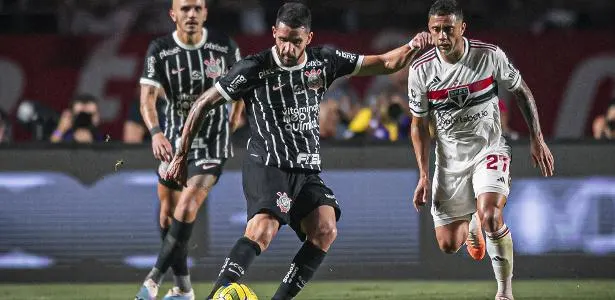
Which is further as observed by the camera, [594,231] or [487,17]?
[487,17]

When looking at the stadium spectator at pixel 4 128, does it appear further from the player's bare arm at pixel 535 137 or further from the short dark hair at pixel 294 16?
the player's bare arm at pixel 535 137

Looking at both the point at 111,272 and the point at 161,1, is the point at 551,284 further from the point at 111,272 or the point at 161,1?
the point at 161,1

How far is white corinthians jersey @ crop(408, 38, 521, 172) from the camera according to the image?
8336mm

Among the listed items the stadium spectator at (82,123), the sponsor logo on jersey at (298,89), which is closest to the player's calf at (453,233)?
the sponsor logo on jersey at (298,89)

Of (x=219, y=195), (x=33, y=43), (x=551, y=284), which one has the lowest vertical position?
(x=551, y=284)

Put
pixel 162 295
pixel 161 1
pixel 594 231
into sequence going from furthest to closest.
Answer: pixel 161 1 → pixel 594 231 → pixel 162 295

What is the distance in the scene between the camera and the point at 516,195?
11.0 m

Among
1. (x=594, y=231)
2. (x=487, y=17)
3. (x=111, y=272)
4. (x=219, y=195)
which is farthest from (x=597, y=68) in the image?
(x=111, y=272)

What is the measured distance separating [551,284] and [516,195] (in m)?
0.88

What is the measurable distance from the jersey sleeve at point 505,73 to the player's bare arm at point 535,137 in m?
0.06

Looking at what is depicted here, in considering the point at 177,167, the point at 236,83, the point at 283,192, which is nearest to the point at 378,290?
the point at 283,192

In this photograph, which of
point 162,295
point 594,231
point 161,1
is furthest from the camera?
point 161,1

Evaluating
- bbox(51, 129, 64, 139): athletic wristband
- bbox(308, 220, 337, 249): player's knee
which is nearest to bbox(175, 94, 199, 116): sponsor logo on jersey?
bbox(308, 220, 337, 249): player's knee

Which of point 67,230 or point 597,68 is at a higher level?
point 597,68
